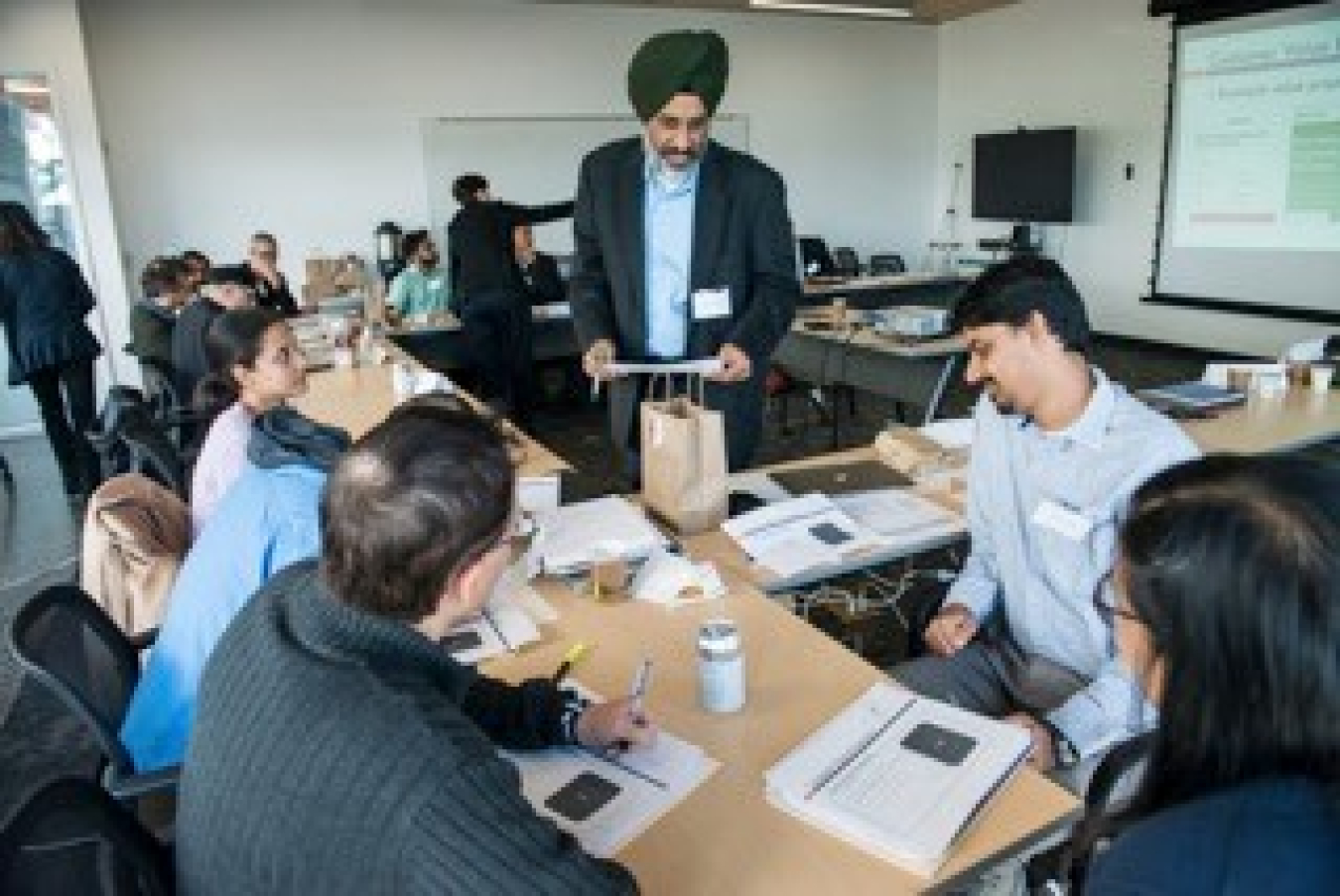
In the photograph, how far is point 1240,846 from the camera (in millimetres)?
757

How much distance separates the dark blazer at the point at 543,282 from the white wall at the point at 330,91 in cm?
178

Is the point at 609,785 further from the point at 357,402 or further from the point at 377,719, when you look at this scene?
the point at 357,402

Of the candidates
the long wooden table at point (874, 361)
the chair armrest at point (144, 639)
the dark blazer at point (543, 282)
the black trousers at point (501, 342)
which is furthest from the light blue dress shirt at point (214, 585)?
the dark blazer at point (543, 282)

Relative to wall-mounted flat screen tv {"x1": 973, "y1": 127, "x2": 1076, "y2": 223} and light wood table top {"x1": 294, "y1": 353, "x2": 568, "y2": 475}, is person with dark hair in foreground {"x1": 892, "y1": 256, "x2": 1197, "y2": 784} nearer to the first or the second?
light wood table top {"x1": 294, "y1": 353, "x2": 568, "y2": 475}

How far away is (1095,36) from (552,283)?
523 centimetres

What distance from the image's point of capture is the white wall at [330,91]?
281 inches

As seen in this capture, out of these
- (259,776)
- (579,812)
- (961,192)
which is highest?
(961,192)

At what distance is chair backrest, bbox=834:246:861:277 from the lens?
343 inches

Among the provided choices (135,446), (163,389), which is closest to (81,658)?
(135,446)

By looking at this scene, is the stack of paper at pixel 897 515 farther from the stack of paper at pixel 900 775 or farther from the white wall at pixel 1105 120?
the white wall at pixel 1105 120

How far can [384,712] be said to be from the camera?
854 mm

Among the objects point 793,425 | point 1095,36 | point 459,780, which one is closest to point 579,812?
point 459,780

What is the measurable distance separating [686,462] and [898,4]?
840 cm

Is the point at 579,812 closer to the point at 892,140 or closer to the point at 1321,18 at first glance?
the point at 1321,18
